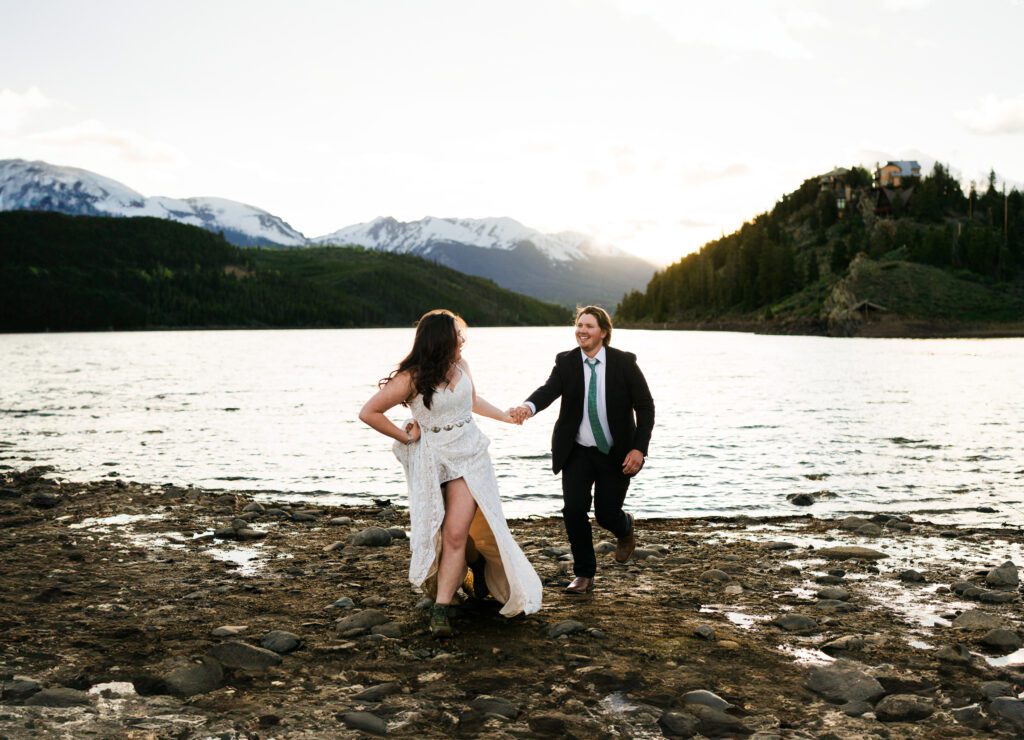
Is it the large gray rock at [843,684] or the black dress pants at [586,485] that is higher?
the black dress pants at [586,485]

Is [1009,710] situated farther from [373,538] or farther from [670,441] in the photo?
[670,441]

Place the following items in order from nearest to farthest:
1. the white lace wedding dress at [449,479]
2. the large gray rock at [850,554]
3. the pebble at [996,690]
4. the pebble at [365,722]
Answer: the pebble at [365,722], the pebble at [996,690], the white lace wedding dress at [449,479], the large gray rock at [850,554]

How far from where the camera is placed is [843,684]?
7.38 metres

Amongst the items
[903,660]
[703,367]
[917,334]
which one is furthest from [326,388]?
[917,334]

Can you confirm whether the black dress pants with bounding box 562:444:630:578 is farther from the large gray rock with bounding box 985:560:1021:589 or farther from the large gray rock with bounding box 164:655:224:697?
the large gray rock with bounding box 985:560:1021:589

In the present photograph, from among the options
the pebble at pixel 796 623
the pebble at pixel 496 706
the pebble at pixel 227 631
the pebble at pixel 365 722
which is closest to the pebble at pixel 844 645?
the pebble at pixel 796 623

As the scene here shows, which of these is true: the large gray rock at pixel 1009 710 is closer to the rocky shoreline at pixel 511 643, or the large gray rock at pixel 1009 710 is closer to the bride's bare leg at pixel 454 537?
the rocky shoreline at pixel 511 643

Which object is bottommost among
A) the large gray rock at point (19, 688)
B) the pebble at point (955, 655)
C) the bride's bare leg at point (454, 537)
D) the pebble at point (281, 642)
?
the pebble at point (281, 642)

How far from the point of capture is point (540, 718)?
6.72 m

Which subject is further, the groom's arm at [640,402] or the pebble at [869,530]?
the pebble at [869,530]

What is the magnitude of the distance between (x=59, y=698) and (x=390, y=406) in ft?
12.4

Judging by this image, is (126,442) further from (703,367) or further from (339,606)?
(703,367)

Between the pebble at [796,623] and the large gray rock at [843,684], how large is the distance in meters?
1.44

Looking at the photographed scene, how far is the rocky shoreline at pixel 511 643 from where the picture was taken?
6.73m
